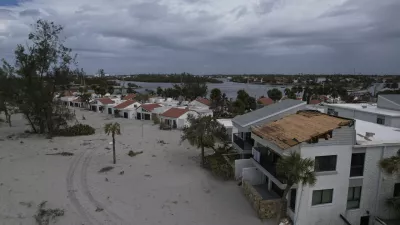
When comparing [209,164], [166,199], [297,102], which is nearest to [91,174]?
[166,199]

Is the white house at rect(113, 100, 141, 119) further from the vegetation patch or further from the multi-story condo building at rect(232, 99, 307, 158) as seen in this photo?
the multi-story condo building at rect(232, 99, 307, 158)

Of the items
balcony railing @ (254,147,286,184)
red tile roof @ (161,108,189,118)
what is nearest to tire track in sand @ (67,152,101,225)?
balcony railing @ (254,147,286,184)

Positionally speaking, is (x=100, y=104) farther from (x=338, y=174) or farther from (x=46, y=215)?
(x=338, y=174)

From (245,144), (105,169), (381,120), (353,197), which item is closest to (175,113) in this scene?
(105,169)

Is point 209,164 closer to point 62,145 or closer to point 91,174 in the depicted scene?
point 91,174

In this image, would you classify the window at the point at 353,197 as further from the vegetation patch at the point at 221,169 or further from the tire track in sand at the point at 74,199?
the tire track in sand at the point at 74,199

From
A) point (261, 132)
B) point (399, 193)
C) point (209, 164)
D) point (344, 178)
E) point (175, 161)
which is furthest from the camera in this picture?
point (175, 161)

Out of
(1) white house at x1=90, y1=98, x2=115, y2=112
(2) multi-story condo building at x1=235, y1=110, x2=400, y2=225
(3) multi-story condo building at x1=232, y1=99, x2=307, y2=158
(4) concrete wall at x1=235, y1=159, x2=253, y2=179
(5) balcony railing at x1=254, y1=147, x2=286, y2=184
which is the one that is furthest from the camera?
(1) white house at x1=90, y1=98, x2=115, y2=112
